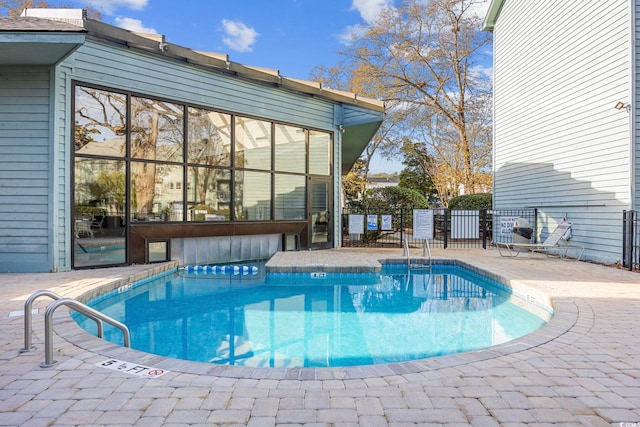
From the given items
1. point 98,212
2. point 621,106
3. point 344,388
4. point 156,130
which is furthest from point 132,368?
point 621,106

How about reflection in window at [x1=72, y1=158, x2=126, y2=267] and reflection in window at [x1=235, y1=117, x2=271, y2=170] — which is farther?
reflection in window at [x1=235, y1=117, x2=271, y2=170]

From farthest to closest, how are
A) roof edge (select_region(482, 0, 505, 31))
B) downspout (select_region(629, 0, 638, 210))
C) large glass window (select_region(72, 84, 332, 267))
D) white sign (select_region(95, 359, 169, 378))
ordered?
1. roof edge (select_region(482, 0, 505, 31))
2. downspout (select_region(629, 0, 638, 210))
3. large glass window (select_region(72, 84, 332, 267))
4. white sign (select_region(95, 359, 169, 378))

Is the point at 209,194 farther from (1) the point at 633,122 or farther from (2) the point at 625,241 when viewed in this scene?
(1) the point at 633,122

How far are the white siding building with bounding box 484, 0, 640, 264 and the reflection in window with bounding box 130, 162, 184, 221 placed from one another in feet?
A: 28.5

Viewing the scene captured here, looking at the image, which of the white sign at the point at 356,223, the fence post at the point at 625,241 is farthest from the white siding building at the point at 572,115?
the white sign at the point at 356,223

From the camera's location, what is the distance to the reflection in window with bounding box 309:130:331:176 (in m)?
10.3

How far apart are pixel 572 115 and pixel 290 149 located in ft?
22.0

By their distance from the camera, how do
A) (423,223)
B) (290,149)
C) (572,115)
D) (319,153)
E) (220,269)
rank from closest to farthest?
(220,269), (572,115), (423,223), (290,149), (319,153)

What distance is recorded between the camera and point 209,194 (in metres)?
8.42

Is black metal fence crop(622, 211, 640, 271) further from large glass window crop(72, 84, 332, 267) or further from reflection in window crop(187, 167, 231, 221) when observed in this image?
reflection in window crop(187, 167, 231, 221)

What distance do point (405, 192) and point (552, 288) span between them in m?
9.23

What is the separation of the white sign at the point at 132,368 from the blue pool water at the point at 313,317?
1.08 meters

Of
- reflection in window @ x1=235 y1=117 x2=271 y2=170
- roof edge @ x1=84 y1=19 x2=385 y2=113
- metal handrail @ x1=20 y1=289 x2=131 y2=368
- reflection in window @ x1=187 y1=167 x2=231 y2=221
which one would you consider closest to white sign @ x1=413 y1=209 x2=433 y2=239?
roof edge @ x1=84 y1=19 x2=385 y2=113

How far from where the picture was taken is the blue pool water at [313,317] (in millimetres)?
3908
